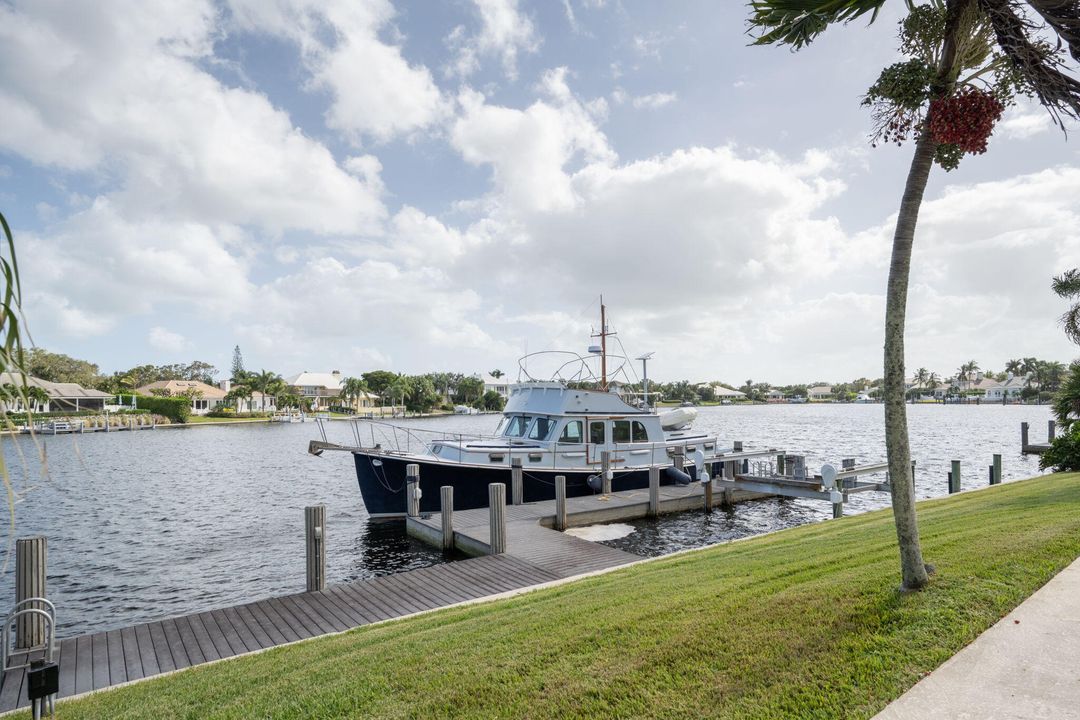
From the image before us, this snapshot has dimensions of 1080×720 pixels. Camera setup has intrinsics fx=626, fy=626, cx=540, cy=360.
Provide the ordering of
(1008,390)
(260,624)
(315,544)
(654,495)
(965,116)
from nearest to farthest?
(965,116) → (260,624) → (315,544) → (654,495) → (1008,390)

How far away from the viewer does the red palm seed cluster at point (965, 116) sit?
495 cm

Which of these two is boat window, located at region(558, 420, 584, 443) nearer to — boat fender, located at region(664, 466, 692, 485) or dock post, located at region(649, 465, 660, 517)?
dock post, located at region(649, 465, 660, 517)

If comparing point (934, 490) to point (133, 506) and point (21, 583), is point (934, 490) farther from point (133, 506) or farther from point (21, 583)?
point (133, 506)

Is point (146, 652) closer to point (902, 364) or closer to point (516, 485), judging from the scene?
point (902, 364)

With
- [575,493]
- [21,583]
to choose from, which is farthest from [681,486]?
[21,583]

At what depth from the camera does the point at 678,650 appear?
198 inches

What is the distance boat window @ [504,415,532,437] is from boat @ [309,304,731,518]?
34 mm

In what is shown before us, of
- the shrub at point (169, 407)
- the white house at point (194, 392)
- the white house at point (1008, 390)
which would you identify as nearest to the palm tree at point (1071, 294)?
the shrub at point (169, 407)

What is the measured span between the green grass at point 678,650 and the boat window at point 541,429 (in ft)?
38.8

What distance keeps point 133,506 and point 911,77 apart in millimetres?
26657

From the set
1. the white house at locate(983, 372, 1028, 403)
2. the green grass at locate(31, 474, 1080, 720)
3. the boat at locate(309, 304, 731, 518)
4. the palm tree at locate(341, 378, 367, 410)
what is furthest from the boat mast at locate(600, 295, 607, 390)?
the white house at locate(983, 372, 1028, 403)

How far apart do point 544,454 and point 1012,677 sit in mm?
15460

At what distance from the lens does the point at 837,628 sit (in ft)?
16.2

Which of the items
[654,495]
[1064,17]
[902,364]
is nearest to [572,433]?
[654,495]
